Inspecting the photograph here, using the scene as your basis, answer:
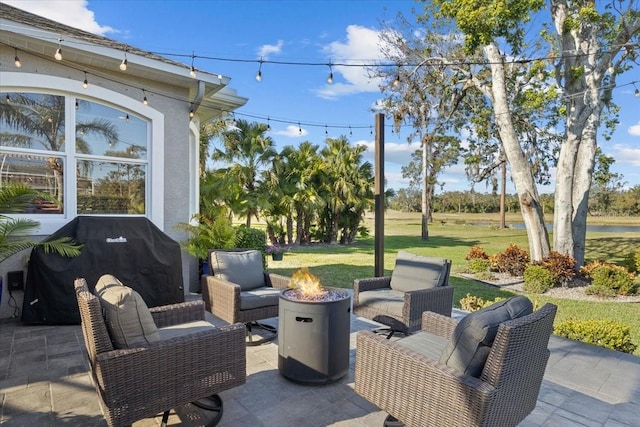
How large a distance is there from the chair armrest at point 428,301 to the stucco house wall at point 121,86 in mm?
3935

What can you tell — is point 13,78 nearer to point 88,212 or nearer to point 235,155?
point 88,212

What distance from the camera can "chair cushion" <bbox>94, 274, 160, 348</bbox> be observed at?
7.29 feet

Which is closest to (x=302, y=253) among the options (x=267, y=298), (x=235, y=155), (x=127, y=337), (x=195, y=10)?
(x=235, y=155)

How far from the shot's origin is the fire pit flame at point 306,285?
3.23 meters

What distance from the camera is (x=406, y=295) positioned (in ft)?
11.9

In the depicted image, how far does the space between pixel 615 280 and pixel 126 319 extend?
8409 mm

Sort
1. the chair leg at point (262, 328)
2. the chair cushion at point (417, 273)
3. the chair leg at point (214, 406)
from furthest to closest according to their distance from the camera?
the chair cushion at point (417, 273)
the chair leg at point (262, 328)
the chair leg at point (214, 406)

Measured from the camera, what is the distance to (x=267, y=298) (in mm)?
4012

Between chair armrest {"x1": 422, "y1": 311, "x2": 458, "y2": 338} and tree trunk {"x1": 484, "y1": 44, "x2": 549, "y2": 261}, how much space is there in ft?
23.8

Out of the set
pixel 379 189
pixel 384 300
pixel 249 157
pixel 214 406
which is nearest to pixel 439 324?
pixel 384 300

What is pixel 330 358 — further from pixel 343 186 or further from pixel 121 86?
pixel 343 186

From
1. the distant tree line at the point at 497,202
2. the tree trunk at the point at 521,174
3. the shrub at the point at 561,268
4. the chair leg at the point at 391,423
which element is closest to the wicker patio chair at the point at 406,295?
the chair leg at the point at 391,423

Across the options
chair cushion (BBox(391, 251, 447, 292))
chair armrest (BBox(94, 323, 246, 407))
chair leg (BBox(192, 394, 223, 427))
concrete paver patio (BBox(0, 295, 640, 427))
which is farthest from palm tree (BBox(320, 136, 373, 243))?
chair armrest (BBox(94, 323, 246, 407))

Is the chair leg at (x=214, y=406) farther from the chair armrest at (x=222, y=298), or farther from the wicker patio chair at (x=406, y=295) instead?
the wicker patio chair at (x=406, y=295)
